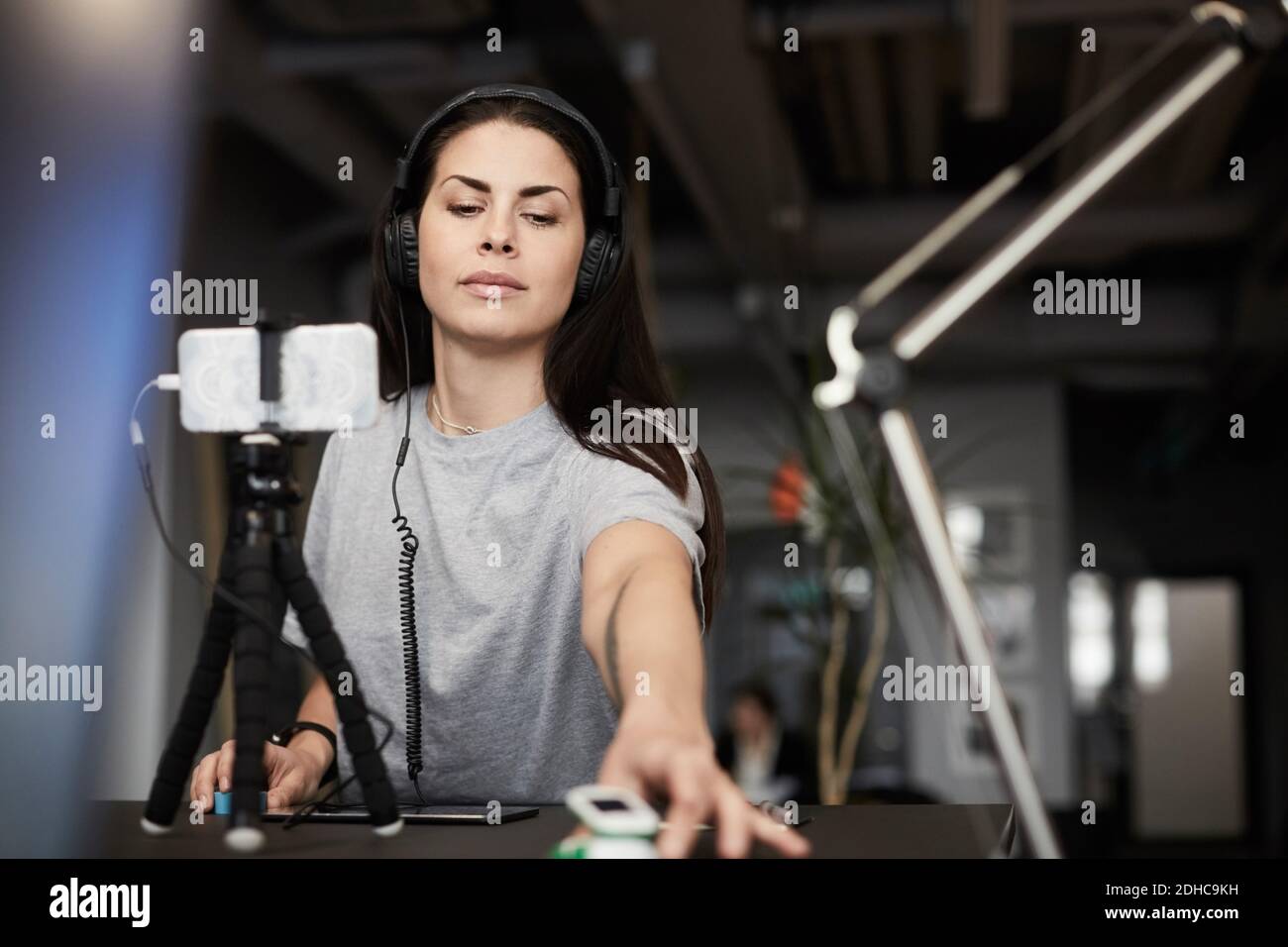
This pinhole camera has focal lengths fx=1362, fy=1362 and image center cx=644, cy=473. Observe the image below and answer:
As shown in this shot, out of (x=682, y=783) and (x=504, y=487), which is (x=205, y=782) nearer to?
(x=504, y=487)

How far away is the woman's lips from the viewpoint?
3.53 feet

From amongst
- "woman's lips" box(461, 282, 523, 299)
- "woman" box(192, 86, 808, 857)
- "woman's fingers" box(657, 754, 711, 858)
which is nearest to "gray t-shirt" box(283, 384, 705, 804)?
"woman" box(192, 86, 808, 857)

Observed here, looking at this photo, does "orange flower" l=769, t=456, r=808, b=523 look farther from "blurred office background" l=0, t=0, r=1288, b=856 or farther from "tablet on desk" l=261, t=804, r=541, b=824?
"tablet on desk" l=261, t=804, r=541, b=824

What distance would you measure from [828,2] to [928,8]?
27cm

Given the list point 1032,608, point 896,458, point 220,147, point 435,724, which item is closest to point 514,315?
point 435,724

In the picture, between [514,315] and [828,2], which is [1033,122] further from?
[514,315]

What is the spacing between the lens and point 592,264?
1173mm

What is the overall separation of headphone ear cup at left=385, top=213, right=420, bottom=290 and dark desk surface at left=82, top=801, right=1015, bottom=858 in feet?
1.55

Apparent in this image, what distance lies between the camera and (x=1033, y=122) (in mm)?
5336

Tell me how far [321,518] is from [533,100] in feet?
1.46

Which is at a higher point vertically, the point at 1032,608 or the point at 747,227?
the point at 747,227

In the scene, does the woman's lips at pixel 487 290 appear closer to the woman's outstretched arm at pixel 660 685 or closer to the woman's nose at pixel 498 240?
the woman's nose at pixel 498 240

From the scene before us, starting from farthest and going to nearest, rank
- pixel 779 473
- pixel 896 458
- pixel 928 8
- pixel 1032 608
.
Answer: pixel 1032 608
pixel 779 473
pixel 928 8
pixel 896 458

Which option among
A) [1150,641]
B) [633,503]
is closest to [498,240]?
[633,503]
